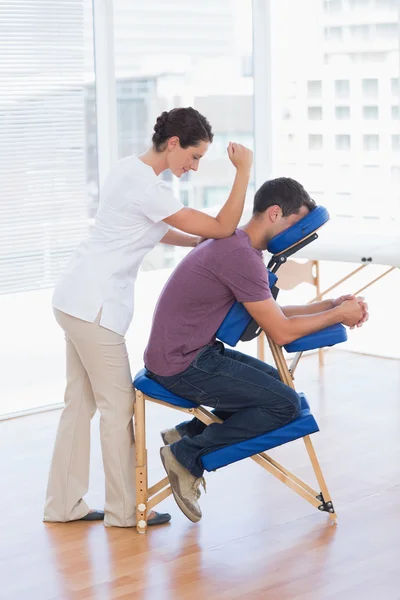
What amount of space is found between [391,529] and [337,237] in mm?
1859

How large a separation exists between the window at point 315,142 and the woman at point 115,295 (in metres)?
2.38

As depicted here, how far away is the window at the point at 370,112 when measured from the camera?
520cm

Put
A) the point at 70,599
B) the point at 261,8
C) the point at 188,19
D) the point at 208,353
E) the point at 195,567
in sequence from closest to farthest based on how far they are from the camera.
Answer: the point at 70,599 → the point at 195,567 → the point at 208,353 → the point at 188,19 → the point at 261,8

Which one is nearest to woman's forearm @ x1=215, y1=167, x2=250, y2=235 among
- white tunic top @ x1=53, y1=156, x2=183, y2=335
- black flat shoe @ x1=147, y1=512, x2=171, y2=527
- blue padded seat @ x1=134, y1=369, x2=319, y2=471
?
white tunic top @ x1=53, y1=156, x2=183, y2=335

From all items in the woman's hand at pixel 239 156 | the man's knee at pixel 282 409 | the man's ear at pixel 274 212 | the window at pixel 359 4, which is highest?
the window at pixel 359 4

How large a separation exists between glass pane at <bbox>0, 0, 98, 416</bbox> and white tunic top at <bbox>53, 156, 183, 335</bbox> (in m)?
1.35

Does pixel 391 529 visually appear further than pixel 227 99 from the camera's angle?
No

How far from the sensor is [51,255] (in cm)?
446

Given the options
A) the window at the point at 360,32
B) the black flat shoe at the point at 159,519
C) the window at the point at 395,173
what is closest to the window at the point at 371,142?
the window at the point at 395,173

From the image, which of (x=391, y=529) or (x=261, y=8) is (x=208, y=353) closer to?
(x=391, y=529)

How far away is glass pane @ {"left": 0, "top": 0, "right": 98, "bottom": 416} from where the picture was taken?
428 centimetres

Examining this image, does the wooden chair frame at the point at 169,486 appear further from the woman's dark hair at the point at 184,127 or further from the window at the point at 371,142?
the window at the point at 371,142

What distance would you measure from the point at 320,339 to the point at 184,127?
0.72 m

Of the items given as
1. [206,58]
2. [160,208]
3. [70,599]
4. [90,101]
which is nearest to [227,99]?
[206,58]
